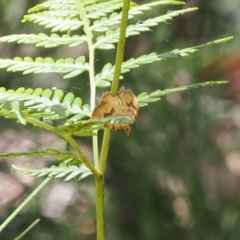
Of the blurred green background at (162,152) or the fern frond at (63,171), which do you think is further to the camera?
the blurred green background at (162,152)

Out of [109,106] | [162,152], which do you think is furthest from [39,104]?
[162,152]

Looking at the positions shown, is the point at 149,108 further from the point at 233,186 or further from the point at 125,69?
the point at 125,69

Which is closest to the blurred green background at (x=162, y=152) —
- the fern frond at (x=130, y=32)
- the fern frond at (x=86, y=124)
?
the fern frond at (x=130, y=32)

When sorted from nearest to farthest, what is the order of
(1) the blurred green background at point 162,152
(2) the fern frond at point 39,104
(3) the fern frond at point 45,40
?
(2) the fern frond at point 39,104, (3) the fern frond at point 45,40, (1) the blurred green background at point 162,152

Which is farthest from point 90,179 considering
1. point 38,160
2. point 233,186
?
point 233,186

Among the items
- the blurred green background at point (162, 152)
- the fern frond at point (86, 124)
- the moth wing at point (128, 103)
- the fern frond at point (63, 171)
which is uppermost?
the fern frond at point (86, 124)

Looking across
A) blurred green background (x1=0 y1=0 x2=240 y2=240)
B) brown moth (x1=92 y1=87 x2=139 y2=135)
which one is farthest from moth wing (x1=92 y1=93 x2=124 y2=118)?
blurred green background (x1=0 y1=0 x2=240 y2=240)

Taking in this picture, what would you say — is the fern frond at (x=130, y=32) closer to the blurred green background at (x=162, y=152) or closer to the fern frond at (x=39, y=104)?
the fern frond at (x=39, y=104)

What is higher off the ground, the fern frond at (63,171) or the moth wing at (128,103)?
the moth wing at (128,103)
